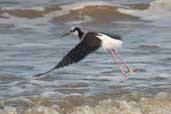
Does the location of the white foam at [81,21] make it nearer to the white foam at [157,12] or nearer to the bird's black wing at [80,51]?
the white foam at [157,12]

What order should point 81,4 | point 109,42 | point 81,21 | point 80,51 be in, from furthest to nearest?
point 81,4, point 81,21, point 109,42, point 80,51

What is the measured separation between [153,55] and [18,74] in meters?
2.08

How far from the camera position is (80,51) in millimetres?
8172

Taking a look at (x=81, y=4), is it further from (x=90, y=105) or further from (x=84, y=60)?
(x=90, y=105)

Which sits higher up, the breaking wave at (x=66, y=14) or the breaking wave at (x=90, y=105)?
the breaking wave at (x=90, y=105)

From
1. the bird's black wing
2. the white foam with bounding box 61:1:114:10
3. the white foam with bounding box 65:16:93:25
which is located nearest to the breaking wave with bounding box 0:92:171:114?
the bird's black wing

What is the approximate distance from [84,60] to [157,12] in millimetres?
5028

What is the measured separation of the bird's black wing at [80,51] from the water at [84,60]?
363mm

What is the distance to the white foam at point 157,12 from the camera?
13737 mm

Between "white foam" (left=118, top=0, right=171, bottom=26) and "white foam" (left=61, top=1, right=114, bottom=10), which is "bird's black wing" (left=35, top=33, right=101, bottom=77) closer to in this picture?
"white foam" (left=118, top=0, right=171, bottom=26)

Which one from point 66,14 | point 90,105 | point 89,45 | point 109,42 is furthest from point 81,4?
point 90,105

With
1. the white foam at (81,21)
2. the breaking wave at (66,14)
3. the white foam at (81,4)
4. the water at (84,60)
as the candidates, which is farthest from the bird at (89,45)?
the white foam at (81,4)

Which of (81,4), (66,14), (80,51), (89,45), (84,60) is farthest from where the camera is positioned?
(81,4)

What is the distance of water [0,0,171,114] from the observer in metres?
7.82
